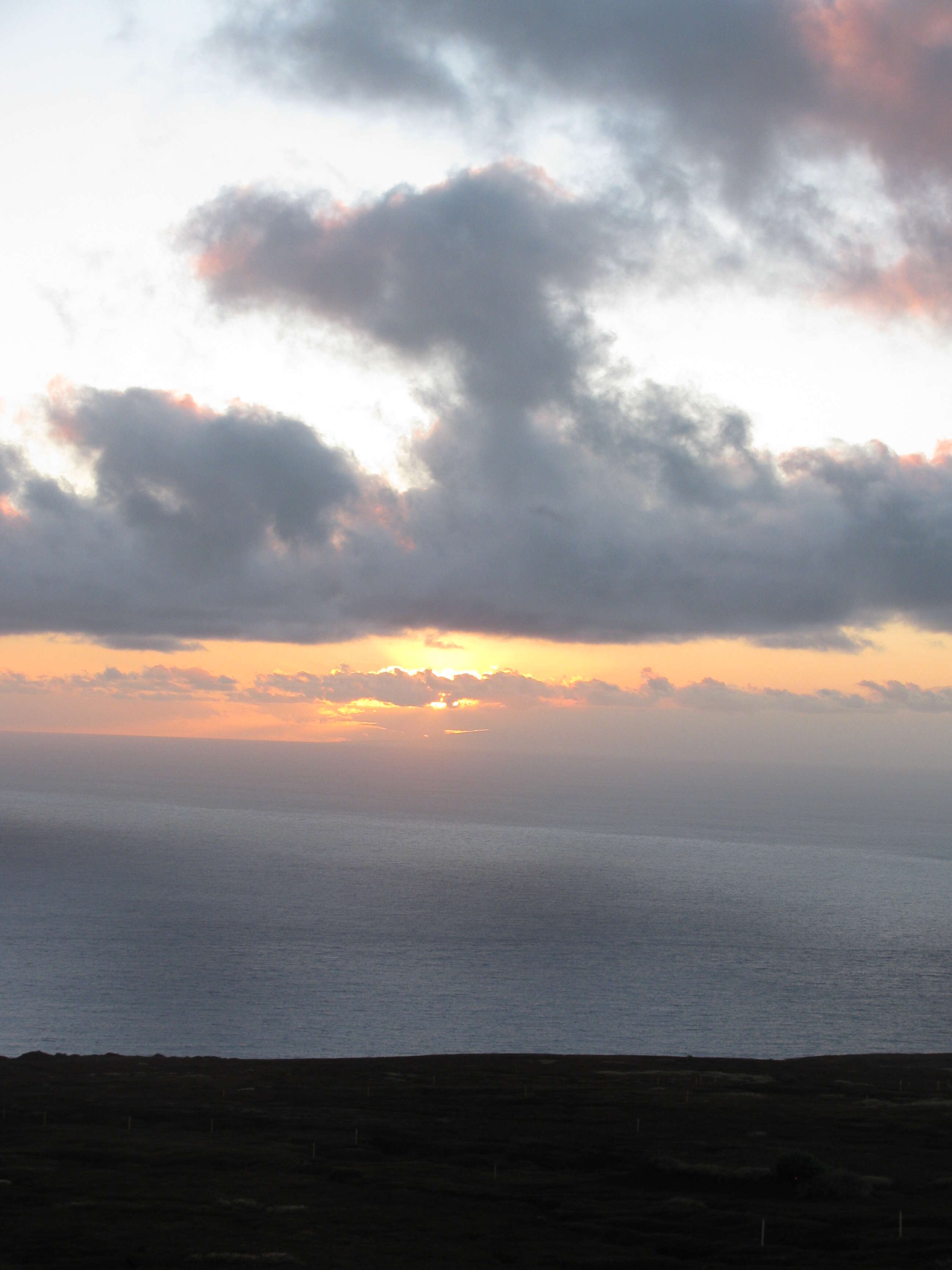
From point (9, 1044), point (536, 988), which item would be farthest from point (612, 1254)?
point (536, 988)

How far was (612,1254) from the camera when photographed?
41.3 m

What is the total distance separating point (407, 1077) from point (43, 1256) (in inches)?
1715

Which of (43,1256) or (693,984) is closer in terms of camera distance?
(43,1256)

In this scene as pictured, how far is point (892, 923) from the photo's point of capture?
181500 mm

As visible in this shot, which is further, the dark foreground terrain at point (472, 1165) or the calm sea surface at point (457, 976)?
the calm sea surface at point (457, 976)

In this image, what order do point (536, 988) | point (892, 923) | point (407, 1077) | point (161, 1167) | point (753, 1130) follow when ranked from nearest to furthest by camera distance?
point (161, 1167) → point (753, 1130) → point (407, 1077) → point (536, 988) → point (892, 923)

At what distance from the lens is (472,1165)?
2208 inches

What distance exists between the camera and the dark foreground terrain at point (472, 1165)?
41.6 meters

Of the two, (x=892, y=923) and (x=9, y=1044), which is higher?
(x=892, y=923)

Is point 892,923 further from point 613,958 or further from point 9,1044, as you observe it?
point 9,1044

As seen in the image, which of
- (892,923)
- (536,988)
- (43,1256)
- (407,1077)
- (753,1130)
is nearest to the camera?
(43,1256)

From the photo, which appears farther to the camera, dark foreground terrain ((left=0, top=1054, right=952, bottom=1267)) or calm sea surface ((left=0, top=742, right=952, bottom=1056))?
calm sea surface ((left=0, top=742, right=952, bottom=1056))

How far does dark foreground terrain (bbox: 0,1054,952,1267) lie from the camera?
41562 mm

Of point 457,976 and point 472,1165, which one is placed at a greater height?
point 457,976
